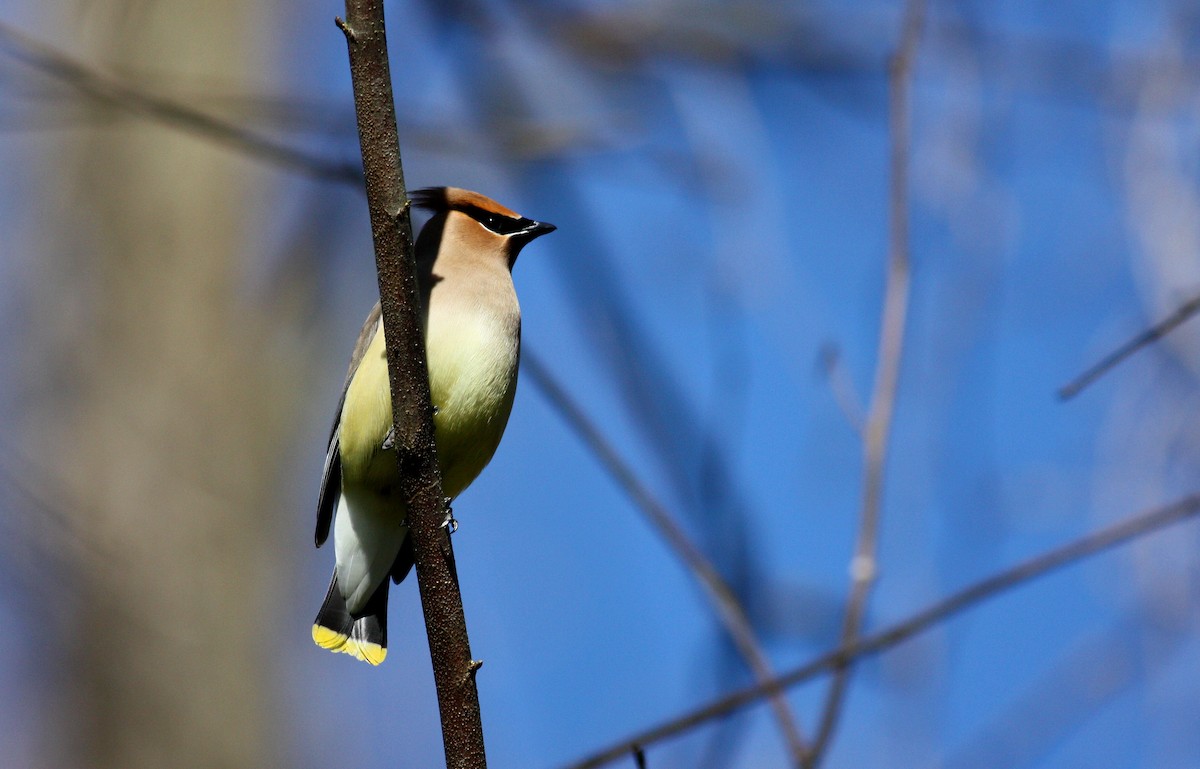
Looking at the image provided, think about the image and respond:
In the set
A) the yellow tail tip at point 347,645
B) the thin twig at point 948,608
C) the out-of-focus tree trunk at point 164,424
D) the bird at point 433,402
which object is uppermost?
the out-of-focus tree trunk at point 164,424

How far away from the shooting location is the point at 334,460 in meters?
3.49

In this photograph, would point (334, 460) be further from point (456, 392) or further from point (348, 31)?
point (348, 31)

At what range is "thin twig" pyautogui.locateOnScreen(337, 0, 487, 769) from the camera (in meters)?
2.15

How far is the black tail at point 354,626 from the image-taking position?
363cm

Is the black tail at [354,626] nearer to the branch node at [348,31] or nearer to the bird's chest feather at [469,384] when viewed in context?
the bird's chest feather at [469,384]

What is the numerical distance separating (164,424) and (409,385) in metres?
4.16

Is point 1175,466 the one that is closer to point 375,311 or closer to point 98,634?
point 375,311

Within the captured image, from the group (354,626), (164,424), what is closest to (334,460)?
(354,626)

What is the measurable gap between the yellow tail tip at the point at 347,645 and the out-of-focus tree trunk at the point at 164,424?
2.26m

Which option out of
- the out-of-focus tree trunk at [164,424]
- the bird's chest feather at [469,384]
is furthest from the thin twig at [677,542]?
the out-of-focus tree trunk at [164,424]

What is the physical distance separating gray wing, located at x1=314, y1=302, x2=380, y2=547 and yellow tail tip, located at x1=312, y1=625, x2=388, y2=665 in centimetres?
28

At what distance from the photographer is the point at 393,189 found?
7.11 ft

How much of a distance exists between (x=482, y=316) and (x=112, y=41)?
157 inches

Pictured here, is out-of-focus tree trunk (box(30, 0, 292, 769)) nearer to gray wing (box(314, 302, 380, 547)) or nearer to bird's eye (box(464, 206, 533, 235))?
gray wing (box(314, 302, 380, 547))
